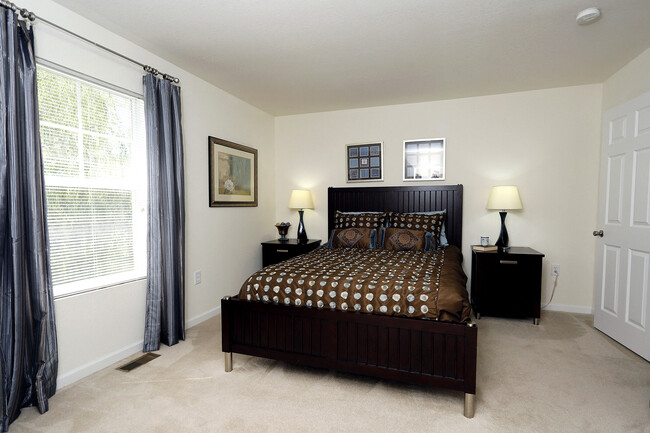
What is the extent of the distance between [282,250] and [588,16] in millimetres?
3384

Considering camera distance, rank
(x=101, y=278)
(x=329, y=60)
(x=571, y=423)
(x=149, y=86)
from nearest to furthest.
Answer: (x=571, y=423) < (x=101, y=278) < (x=149, y=86) < (x=329, y=60)

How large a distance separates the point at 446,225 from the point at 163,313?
3.08 meters

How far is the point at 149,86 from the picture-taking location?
2.62 metres

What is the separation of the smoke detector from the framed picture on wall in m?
2.26

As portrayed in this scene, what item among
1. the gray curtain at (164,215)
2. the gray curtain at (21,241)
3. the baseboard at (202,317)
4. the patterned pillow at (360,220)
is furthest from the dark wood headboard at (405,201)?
the gray curtain at (21,241)

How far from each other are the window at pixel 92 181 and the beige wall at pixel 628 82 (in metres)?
4.08

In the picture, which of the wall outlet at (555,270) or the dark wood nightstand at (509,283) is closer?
the dark wood nightstand at (509,283)

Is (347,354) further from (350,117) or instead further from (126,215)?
(350,117)

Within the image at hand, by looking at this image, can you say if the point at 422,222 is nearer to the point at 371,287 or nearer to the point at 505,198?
the point at 505,198

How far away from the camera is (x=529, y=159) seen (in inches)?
146

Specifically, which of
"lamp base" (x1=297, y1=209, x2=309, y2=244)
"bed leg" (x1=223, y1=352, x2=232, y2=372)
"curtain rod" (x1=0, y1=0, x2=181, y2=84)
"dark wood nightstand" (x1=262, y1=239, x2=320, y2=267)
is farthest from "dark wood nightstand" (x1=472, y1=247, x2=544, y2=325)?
"curtain rod" (x1=0, y1=0, x2=181, y2=84)

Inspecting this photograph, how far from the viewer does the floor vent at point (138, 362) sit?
2402 mm

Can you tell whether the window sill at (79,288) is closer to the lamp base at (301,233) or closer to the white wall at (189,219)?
the white wall at (189,219)

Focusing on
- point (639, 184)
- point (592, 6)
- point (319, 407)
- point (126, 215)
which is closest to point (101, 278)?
point (126, 215)
